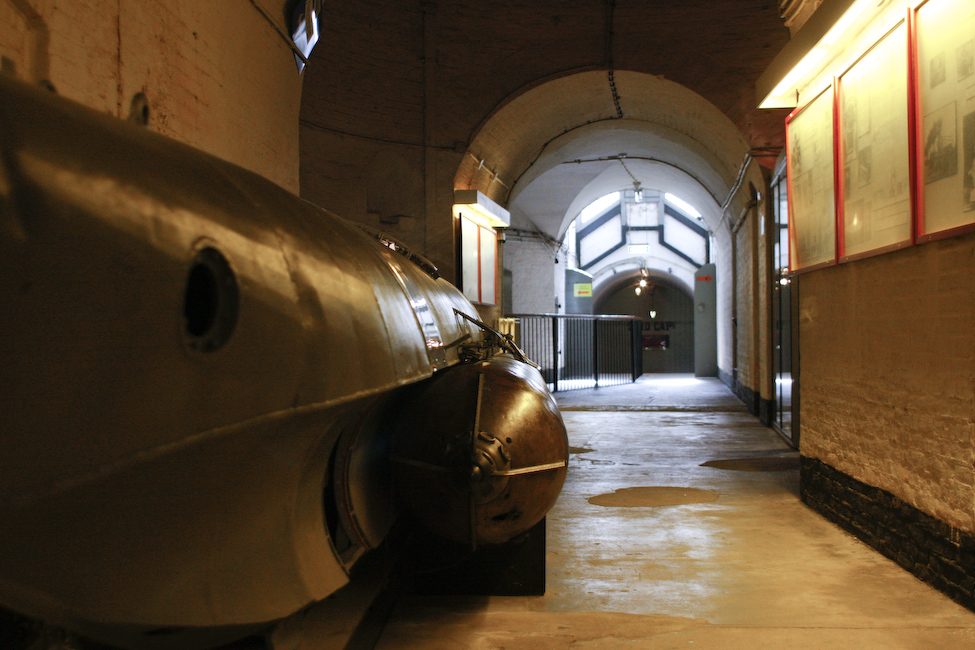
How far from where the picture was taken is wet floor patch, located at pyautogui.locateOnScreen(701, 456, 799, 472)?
20.3ft

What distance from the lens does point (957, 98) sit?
304cm

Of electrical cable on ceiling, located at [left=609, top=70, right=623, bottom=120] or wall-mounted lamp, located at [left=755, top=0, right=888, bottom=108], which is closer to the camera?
wall-mounted lamp, located at [left=755, top=0, right=888, bottom=108]

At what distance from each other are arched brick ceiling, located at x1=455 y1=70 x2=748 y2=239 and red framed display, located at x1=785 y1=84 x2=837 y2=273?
10.3 feet

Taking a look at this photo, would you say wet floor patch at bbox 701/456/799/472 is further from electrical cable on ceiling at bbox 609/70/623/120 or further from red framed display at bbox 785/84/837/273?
electrical cable on ceiling at bbox 609/70/623/120

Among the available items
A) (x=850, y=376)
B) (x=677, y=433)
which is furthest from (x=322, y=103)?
(x=850, y=376)

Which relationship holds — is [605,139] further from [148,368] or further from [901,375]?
[148,368]

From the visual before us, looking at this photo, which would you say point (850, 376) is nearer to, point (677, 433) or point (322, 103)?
point (677, 433)

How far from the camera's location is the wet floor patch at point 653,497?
5055 mm

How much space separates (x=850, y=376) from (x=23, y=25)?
482cm

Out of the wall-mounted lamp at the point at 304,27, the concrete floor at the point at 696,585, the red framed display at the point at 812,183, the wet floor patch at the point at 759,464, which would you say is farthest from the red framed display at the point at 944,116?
the wall-mounted lamp at the point at 304,27

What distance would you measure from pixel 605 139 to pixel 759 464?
25.2ft

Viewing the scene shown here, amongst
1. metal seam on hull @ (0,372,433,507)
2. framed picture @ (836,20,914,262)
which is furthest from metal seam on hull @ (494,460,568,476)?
framed picture @ (836,20,914,262)

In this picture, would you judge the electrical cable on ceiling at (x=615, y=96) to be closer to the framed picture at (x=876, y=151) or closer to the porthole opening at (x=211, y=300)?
the framed picture at (x=876, y=151)

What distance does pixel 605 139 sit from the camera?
40.2ft
